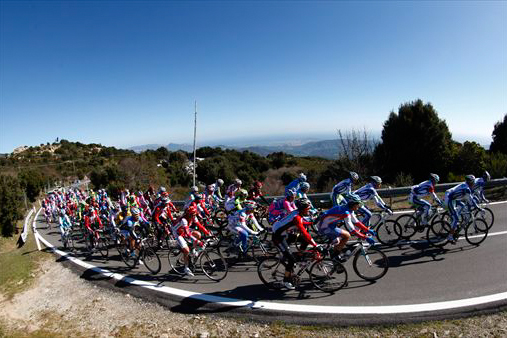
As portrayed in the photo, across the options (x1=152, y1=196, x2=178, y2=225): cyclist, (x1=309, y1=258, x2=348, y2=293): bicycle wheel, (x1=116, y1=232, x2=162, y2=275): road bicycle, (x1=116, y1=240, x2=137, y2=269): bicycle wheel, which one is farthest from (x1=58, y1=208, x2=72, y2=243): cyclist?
(x1=309, y1=258, x2=348, y2=293): bicycle wheel

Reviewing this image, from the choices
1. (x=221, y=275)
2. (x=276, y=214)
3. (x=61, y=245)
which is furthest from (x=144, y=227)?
(x=61, y=245)

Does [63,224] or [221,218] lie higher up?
[221,218]

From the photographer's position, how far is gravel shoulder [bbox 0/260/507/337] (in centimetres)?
482

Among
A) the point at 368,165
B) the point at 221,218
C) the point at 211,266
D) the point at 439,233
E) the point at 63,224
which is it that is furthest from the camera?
the point at 368,165

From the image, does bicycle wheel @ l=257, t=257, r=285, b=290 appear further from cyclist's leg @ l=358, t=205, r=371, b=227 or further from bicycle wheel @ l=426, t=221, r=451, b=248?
bicycle wheel @ l=426, t=221, r=451, b=248

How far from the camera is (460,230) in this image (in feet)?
26.5

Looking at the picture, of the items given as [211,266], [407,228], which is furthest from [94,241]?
[407,228]

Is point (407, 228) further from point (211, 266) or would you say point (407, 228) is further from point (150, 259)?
point (150, 259)

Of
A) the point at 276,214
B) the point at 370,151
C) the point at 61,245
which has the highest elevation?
the point at 370,151

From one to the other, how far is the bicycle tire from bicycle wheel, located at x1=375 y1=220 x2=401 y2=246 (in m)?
5.96

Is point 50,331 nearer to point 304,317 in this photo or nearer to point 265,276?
point 265,276

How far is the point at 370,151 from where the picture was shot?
65.5 feet

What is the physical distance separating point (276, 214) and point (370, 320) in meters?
4.06

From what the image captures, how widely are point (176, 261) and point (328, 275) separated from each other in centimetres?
467
